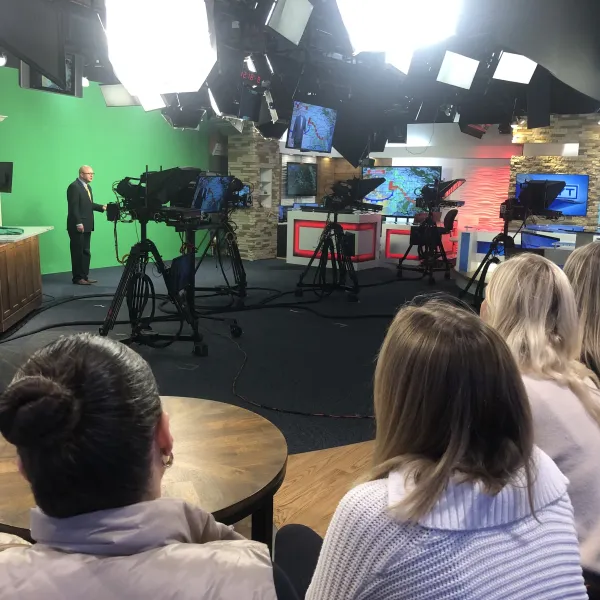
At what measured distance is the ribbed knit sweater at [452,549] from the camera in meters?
0.82

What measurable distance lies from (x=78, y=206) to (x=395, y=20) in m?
5.79

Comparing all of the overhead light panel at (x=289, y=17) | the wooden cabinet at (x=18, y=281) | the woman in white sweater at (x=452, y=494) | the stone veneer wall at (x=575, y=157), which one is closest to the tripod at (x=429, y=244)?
the stone veneer wall at (x=575, y=157)

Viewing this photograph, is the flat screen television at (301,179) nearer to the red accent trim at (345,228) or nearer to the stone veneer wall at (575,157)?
the red accent trim at (345,228)

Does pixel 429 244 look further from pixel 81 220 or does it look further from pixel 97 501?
pixel 97 501

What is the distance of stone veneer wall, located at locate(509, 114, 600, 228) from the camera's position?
9234 millimetres

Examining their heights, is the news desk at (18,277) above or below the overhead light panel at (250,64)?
below

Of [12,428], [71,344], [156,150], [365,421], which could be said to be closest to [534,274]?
[71,344]

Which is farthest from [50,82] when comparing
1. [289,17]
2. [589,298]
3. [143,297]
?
[589,298]

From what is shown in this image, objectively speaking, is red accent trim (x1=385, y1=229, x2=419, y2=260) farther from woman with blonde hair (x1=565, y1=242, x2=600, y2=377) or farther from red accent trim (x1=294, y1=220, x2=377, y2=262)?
woman with blonde hair (x1=565, y1=242, x2=600, y2=377)

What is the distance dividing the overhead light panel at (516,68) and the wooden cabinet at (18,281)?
4.65 metres

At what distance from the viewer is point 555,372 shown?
1.43 metres

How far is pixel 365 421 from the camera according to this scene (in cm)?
358

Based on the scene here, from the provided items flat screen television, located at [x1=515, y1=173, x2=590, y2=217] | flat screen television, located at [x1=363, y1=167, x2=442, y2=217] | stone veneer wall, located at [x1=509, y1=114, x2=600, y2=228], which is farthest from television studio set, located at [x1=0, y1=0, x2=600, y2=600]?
flat screen television, located at [x1=363, y1=167, x2=442, y2=217]

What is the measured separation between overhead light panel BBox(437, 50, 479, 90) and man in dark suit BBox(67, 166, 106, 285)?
4407mm
